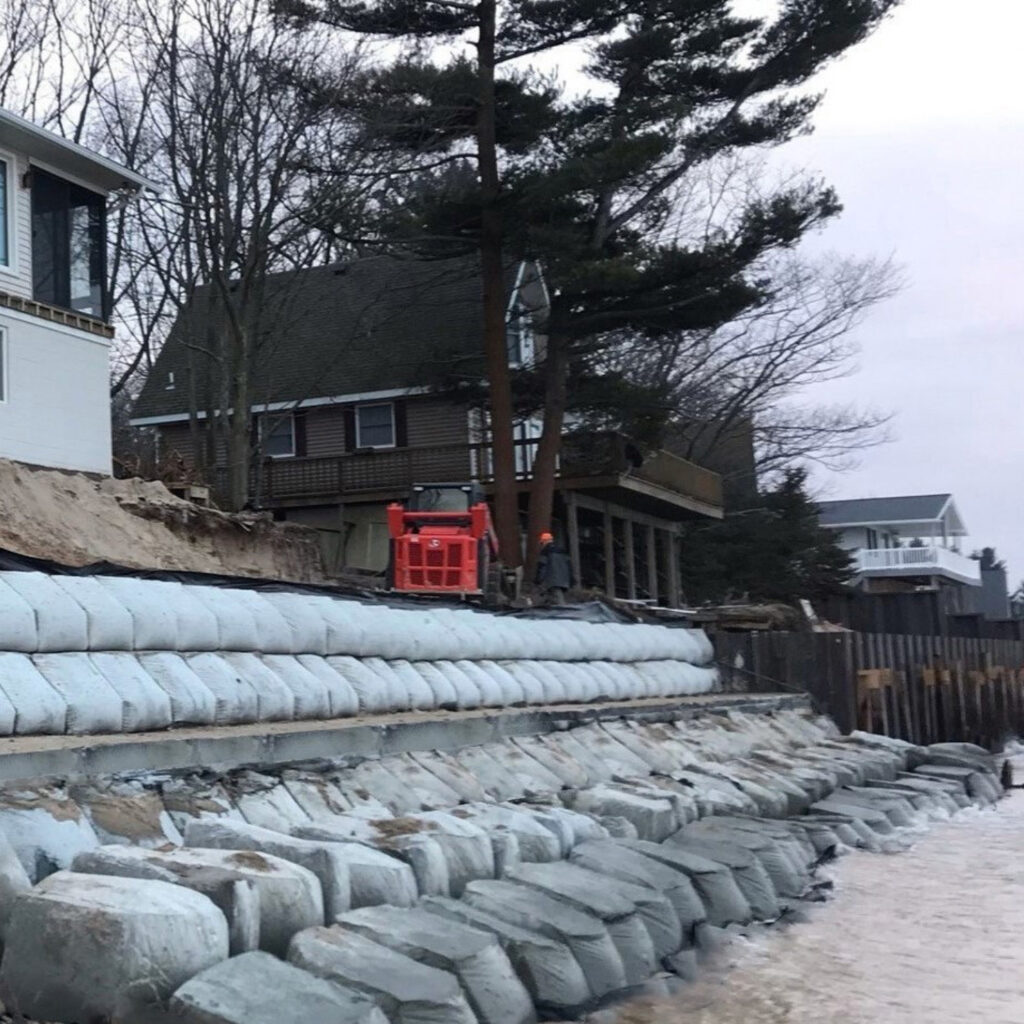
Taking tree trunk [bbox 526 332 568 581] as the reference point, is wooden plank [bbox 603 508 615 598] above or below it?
below

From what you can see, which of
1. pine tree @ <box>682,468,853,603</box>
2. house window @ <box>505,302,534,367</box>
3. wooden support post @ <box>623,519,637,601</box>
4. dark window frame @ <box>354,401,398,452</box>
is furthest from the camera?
pine tree @ <box>682,468,853,603</box>

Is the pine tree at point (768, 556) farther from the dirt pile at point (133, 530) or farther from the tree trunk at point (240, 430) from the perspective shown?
the dirt pile at point (133, 530)

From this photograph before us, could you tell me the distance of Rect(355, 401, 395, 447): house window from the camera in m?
29.6

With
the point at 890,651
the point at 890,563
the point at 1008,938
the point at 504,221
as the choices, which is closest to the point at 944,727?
the point at 890,651

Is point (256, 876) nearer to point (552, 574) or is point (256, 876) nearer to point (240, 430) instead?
point (552, 574)

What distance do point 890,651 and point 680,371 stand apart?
650 inches

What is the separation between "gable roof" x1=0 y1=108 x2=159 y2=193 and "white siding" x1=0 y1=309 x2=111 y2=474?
6.70 ft

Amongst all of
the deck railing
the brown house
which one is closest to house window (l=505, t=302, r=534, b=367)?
the brown house

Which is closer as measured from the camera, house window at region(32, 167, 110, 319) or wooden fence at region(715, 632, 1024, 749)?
house window at region(32, 167, 110, 319)

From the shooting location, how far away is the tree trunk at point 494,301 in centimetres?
2261

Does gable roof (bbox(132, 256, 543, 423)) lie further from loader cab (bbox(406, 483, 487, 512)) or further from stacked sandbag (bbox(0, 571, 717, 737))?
stacked sandbag (bbox(0, 571, 717, 737))

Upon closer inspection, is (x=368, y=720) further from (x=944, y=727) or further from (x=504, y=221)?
(x=944, y=727)

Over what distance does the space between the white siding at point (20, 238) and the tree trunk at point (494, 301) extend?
24.1 ft

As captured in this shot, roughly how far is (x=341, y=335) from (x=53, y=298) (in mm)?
13095
